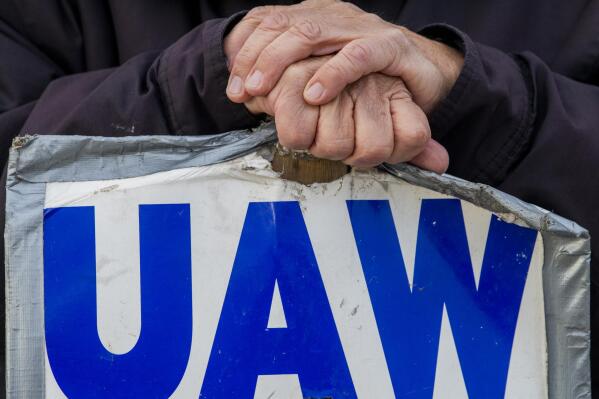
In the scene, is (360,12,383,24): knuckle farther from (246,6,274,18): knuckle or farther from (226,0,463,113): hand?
(246,6,274,18): knuckle

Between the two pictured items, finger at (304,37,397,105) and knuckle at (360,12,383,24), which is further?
knuckle at (360,12,383,24)

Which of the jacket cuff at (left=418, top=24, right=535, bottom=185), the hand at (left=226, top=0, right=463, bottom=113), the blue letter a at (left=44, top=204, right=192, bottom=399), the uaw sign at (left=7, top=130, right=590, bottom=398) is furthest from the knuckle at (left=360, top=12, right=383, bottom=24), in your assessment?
the blue letter a at (left=44, top=204, right=192, bottom=399)

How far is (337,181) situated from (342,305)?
0.50ft

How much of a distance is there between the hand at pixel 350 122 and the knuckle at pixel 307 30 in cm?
3

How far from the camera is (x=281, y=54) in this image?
38.4 inches

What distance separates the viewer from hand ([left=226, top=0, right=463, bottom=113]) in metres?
0.96

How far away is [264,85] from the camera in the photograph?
Answer: 97 cm

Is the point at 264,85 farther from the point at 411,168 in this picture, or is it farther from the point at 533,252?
the point at 533,252

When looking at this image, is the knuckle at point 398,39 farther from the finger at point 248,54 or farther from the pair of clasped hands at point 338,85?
the finger at point 248,54

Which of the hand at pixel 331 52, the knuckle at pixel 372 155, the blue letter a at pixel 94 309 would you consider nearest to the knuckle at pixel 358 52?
the hand at pixel 331 52

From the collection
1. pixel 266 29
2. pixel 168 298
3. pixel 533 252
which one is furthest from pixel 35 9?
pixel 533 252

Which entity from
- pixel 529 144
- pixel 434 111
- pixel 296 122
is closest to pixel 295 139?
pixel 296 122

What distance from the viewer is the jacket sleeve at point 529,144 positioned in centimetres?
113

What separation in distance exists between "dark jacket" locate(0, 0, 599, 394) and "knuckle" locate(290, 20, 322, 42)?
0.12 meters
